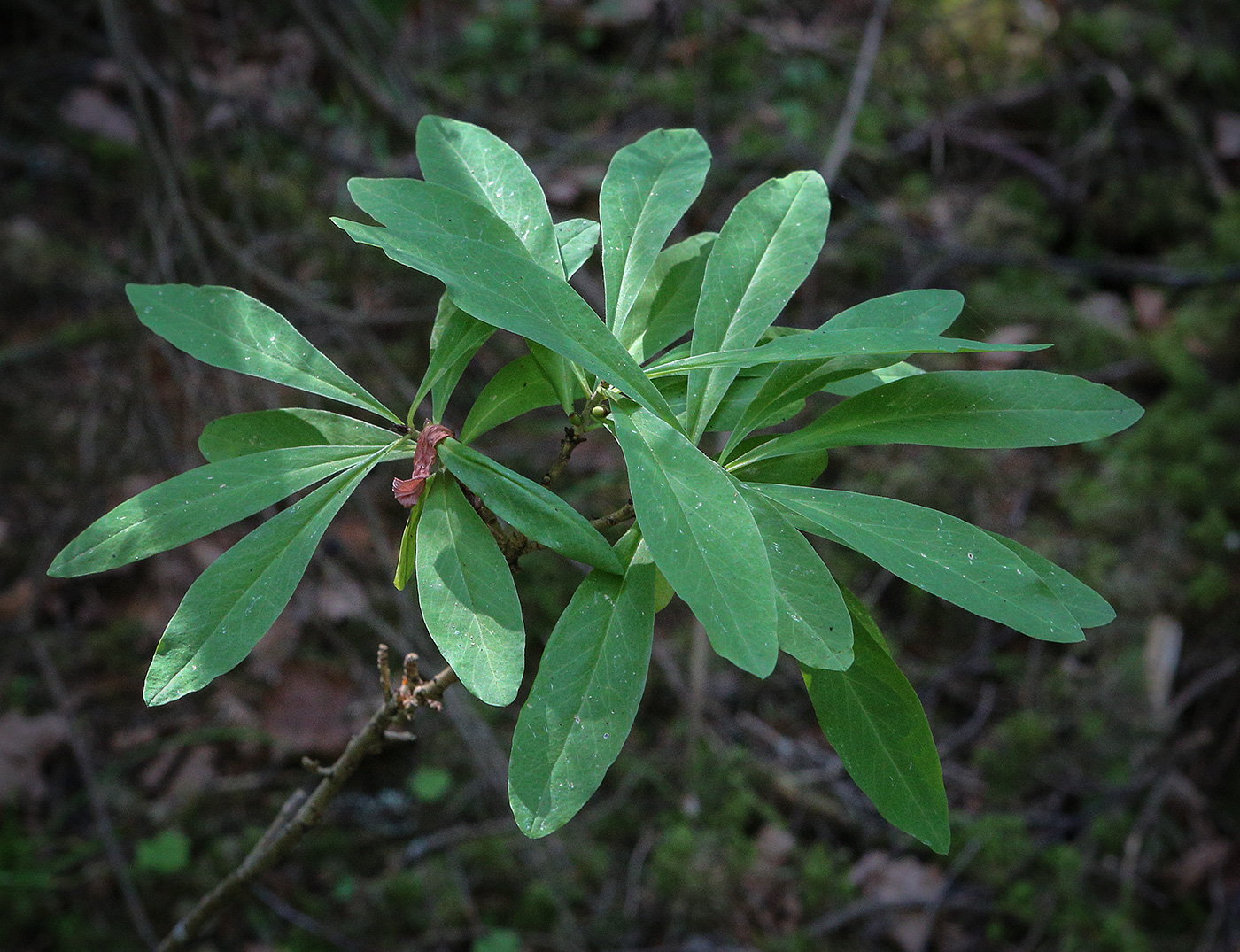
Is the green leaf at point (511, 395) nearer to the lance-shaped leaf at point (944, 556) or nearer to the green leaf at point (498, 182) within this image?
the green leaf at point (498, 182)

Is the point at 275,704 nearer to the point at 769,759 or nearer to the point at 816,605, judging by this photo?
the point at 769,759

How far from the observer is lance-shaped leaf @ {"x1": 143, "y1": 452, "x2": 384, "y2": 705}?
25.4 inches

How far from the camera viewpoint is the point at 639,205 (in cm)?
80

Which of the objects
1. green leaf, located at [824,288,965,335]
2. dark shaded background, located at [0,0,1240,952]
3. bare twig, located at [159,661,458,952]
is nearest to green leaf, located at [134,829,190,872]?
dark shaded background, located at [0,0,1240,952]

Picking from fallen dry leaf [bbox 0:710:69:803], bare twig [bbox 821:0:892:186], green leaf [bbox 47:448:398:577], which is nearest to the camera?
green leaf [bbox 47:448:398:577]

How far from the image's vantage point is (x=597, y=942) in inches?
81.0

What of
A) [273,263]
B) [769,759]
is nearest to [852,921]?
[769,759]

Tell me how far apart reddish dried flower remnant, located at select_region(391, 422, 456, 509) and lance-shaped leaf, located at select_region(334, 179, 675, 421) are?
0.39 feet

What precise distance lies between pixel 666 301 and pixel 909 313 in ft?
0.66

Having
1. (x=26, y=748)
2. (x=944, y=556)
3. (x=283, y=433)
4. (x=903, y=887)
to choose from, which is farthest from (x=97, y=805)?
(x=944, y=556)

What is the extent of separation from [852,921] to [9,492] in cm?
240

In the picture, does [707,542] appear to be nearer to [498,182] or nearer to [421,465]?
[421,465]

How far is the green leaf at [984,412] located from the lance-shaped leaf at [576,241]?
0.24m

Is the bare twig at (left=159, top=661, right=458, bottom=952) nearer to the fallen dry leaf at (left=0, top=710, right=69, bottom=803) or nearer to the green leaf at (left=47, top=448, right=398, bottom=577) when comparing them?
the green leaf at (left=47, top=448, right=398, bottom=577)
